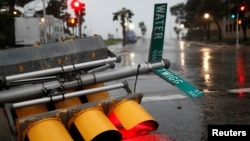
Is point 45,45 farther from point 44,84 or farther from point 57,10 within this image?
point 57,10

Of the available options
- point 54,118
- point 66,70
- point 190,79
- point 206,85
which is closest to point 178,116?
point 66,70

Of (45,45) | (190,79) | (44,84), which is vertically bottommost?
(190,79)

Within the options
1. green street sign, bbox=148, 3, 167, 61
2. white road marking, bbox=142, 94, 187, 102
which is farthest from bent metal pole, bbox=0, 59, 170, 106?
white road marking, bbox=142, 94, 187, 102

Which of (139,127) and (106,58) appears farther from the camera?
(106,58)

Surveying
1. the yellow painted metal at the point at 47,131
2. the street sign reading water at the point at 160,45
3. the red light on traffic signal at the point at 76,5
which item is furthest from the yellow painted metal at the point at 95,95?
the red light on traffic signal at the point at 76,5

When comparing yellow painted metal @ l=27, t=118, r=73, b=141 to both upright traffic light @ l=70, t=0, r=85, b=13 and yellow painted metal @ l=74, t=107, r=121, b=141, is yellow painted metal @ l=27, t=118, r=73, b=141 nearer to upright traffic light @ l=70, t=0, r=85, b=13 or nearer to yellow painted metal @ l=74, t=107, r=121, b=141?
yellow painted metal @ l=74, t=107, r=121, b=141

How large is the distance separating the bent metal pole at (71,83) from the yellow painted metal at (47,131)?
579 mm

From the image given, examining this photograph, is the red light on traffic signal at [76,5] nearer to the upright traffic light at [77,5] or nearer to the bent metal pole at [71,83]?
the upright traffic light at [77,5]

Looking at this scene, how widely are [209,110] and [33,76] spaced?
3.74 m

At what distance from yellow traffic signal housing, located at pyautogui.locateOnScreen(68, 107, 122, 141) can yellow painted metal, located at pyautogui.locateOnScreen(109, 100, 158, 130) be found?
8.1 inches

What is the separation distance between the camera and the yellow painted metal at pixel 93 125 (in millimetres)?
3932

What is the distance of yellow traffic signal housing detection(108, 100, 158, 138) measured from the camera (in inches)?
166

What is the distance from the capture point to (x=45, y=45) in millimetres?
5156

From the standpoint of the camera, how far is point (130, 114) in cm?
427
